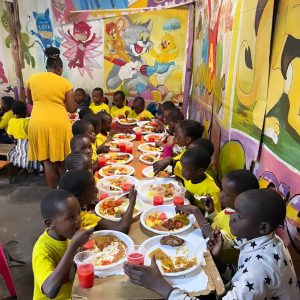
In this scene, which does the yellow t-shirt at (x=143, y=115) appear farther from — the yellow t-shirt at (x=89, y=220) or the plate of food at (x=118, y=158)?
the yellow t-shirt at (x=89, y=220)

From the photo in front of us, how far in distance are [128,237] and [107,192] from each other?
78 centimetres

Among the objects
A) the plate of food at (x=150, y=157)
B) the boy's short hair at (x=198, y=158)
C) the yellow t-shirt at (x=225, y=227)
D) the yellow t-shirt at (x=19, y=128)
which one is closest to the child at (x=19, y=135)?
the yellow t-shirt at (x=19, y=128)

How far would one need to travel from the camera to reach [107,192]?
8.70 feet

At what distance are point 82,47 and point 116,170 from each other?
441 centimetres

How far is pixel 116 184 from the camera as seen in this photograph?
2.82 m

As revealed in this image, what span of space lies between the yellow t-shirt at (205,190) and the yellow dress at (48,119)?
2.18 m

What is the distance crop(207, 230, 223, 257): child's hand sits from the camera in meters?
1.85

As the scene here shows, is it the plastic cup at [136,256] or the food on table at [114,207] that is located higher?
the plastic cup at [136,256]

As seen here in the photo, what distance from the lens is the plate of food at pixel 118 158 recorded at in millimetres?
3495

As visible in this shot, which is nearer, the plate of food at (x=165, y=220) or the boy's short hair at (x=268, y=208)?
the boy's short hair at (x=268, y=208)

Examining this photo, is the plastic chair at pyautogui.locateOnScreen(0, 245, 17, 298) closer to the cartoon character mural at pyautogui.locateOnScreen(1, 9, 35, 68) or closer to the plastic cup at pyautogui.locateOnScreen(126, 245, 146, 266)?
the plastic cup at pyautogui.locateOnScreen(126, 245, 146, 266)

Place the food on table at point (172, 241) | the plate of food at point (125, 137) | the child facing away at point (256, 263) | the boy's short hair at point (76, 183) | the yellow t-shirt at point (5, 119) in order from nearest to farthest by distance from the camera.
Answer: the child facing away at point (256, 263)
the food on table at point (172, 241)
the boy's short hair at point (76, 183)
the plate of food at point (125, 137)
the yellow t-shirt at point (5, 119)

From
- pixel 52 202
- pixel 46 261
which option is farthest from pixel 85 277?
pixel 52 202

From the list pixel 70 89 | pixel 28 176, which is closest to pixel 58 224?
pixel 70 89
